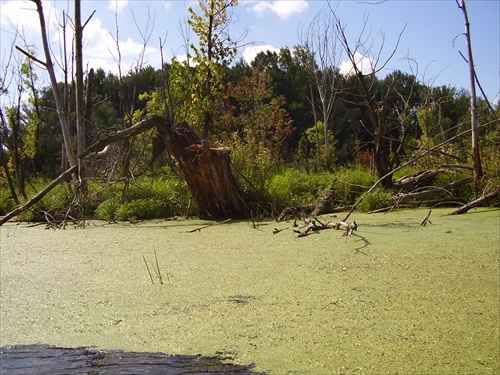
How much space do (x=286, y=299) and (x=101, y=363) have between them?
2.74 ft

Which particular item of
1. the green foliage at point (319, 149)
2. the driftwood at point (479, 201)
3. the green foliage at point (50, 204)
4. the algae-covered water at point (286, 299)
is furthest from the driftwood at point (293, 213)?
the green foliage at point (319, 149)

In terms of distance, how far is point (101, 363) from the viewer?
75.4 inches

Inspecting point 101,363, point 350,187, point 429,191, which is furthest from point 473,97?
point 101,363

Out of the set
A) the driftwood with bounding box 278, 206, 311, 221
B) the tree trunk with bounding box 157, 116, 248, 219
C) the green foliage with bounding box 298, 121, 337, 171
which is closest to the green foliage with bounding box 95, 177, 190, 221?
the tree trunk with bounding box 157, 116, 248, 219

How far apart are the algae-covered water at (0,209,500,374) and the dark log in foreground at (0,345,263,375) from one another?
0.06 m

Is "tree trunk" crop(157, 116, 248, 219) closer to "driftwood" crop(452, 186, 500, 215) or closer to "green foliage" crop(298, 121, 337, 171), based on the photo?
"driftwood" crop(452, 186, 500, 215)

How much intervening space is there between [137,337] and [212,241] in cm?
183

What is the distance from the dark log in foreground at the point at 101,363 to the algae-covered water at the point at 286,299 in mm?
55

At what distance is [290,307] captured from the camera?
229 cm

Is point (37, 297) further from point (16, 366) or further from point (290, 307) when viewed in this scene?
point (290, 307)

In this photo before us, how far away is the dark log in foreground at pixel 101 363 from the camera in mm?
1814

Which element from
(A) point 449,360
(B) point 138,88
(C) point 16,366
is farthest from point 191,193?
(B) point 138,88

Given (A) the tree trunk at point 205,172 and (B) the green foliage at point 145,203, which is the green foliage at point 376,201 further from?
(B) the green foliage at point 145,203

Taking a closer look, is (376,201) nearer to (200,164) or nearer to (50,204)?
(200,164)
